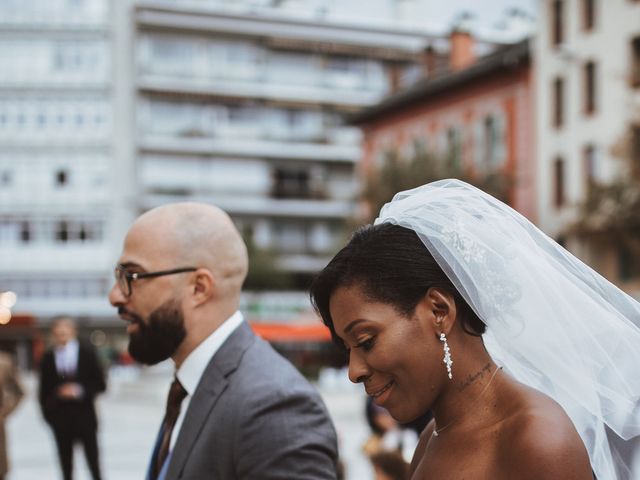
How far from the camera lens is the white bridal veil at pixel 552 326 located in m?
2.04

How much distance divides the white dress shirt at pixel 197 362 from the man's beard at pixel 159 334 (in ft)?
0.21

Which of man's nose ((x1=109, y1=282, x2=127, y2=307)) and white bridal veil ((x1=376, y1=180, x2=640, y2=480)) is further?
man's nose ((x1=109, y1=282, x2=127, y2=307))

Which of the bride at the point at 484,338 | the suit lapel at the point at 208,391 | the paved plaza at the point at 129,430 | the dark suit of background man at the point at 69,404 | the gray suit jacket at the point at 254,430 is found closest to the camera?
the bride at the point at 484,338

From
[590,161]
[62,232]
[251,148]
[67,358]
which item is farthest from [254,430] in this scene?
[251,148]

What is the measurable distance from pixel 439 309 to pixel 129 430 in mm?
18287

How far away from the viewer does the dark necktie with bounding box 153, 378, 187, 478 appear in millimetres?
2883

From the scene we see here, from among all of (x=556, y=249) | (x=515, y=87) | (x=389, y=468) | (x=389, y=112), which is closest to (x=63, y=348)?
(x=389, y=468)

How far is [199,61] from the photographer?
51344mm

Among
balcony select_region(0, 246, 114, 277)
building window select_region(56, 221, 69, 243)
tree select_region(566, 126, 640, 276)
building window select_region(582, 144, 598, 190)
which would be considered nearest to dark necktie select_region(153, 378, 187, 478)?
tree select_region(566, 126, 640, 276)

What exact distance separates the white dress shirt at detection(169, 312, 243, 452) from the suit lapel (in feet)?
0.09

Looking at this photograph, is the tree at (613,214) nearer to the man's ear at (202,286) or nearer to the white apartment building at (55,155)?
the man's ear at (202,286)

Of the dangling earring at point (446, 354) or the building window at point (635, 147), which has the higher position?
the building window at point (635, 147)

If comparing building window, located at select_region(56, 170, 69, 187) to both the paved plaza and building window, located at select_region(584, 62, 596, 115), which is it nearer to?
the paved plaza

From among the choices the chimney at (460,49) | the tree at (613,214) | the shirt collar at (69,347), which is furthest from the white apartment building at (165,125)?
A: the shirt collar at (69,347)
